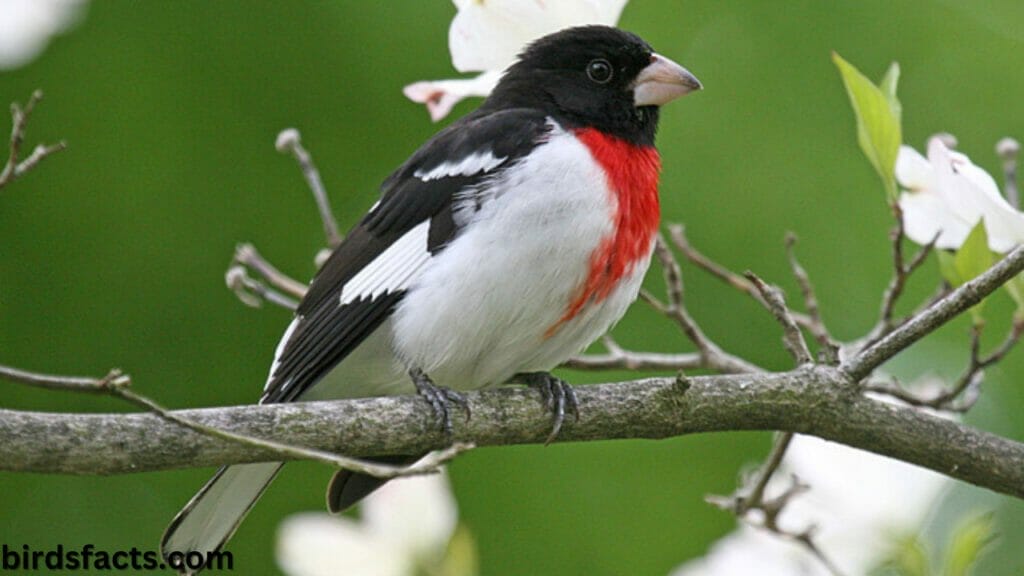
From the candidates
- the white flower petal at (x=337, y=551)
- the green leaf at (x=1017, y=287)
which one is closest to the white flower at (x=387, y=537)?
the white flower petal at (x=337, y=551)

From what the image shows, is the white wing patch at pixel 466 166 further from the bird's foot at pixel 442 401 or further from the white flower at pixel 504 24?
the bird's foot at pixel 442 401

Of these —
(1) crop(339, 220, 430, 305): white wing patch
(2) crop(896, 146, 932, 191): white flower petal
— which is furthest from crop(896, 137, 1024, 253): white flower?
(1) crop(339, 220, 430, 305): white wing patch

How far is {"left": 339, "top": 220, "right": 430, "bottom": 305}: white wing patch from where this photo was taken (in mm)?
3333

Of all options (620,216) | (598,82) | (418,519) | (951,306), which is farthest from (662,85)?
(418,519)

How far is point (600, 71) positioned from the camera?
3729 mm

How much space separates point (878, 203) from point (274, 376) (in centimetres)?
274

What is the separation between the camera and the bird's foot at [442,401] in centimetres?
288

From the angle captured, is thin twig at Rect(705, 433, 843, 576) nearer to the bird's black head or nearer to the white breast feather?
the white breast feather

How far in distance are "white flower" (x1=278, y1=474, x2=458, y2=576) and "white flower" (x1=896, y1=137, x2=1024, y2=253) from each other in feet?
3.51

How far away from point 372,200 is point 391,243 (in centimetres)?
151

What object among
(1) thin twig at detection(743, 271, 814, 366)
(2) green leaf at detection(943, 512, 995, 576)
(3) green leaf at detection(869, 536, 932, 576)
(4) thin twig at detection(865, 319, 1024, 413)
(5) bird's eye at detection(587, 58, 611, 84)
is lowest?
(3) green leaf at detection(869, 536, 932, 576)

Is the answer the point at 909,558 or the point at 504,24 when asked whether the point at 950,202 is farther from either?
the point at 504,24

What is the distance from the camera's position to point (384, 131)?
5.08 meters

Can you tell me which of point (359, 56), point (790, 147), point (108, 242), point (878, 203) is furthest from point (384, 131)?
point (878, 203)
